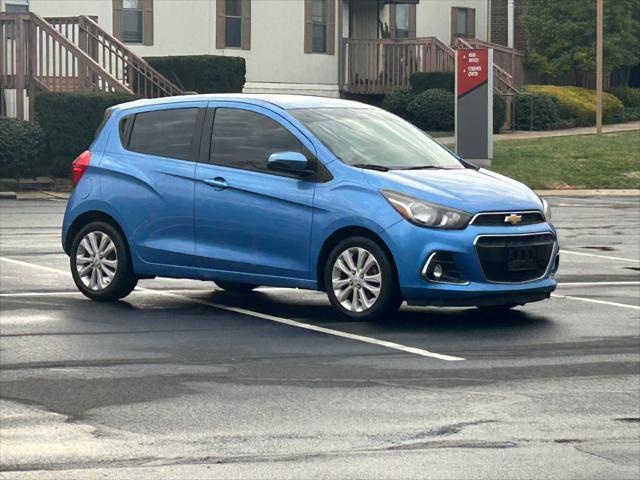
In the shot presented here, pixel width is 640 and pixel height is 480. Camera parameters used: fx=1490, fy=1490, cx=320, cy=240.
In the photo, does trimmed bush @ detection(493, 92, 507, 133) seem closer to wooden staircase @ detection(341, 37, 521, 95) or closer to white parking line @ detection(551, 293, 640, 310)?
wooden staircase @ detection(341, 37, 521, 95)

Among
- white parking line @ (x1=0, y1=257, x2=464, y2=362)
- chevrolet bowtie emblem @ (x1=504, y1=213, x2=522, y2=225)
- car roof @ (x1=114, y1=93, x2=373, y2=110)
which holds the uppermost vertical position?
car roof @ (x1=114, y1=93, x2=373, y2=110)

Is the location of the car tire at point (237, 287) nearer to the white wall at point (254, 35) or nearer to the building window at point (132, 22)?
the white wall at point (254, 35)

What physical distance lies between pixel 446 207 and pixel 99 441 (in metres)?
4.54

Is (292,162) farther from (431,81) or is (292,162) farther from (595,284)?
(431,81)


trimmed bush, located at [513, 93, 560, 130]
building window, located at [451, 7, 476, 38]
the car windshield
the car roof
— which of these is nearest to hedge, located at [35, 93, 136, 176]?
the car roof

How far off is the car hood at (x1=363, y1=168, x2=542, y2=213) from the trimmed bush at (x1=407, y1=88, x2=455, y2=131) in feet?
91.5

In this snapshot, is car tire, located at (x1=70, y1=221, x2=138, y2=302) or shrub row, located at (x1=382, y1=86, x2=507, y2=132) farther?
shrub row, located at (x1=382, y1=86, x2=507, y2=132)

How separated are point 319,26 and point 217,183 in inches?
1214

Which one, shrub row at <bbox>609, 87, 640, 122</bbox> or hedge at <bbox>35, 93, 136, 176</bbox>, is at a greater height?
shrub row at <bbox>609, 87, 640, 122</bbox>

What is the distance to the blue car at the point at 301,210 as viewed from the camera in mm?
11477

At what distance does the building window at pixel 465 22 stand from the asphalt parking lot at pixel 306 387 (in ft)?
112

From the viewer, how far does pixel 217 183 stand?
12430mm

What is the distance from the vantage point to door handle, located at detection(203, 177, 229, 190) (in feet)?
40.7

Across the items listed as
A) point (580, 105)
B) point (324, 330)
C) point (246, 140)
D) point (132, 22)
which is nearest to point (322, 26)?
point (132, 22)
